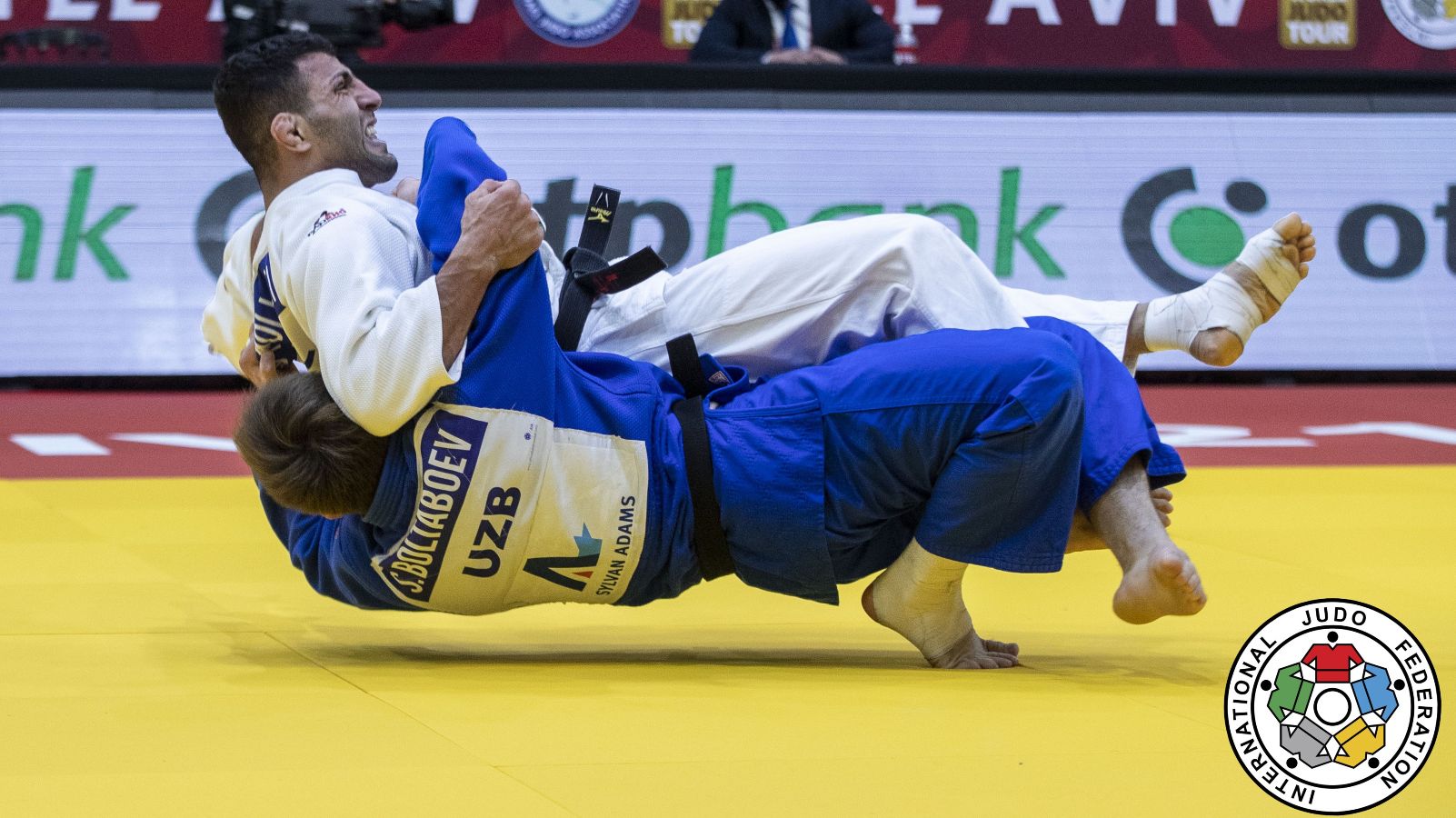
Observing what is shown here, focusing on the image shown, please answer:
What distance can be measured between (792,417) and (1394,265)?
5.91 metres

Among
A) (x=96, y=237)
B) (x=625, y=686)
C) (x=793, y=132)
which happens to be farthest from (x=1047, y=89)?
(x=625, y=686)

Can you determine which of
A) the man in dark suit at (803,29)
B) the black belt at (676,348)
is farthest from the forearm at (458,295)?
the man in dark suit at (803,29)

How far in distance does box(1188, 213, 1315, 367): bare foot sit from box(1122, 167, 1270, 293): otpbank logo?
4719mm

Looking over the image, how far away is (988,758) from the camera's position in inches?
95.3

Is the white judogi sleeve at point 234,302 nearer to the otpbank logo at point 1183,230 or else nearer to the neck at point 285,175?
the neck at point 285,175

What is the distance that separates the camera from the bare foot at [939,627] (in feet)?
10.4

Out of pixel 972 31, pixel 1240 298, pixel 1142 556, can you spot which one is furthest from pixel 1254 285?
pixel 972 31

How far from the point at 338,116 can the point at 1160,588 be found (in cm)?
170

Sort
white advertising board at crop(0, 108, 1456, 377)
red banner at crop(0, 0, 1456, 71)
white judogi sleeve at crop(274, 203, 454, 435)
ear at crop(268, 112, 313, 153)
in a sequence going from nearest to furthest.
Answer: white judogi sleeve at crop(274, 203, 454, 435) < ear at crop(268, 112, 313, 153) < white advertising board at crop(0, 108, 1456, 377) < red banner at crop(0, 0, 1456, 71)

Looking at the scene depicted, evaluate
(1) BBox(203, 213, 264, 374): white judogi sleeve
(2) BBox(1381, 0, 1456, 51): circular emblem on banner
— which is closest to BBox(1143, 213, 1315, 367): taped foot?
(1) BBox(203, 213, 264, 374): white judogi sleeve

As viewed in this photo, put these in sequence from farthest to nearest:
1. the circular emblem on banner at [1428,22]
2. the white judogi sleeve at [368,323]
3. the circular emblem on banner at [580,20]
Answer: the circular emblem on banner at [1428,22], the circular emblem on banner at [580,20], the white judogi sleeve at [368,323]

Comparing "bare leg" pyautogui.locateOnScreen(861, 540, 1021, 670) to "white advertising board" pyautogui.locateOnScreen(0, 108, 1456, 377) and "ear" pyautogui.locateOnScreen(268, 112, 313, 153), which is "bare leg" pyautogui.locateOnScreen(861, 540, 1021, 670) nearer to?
"ear" pyautogui.locateOnScreen(268, 112, 313, 153)

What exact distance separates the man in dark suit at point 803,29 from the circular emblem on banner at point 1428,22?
181 inches

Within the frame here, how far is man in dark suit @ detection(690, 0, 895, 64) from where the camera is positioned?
8602 millimetres
